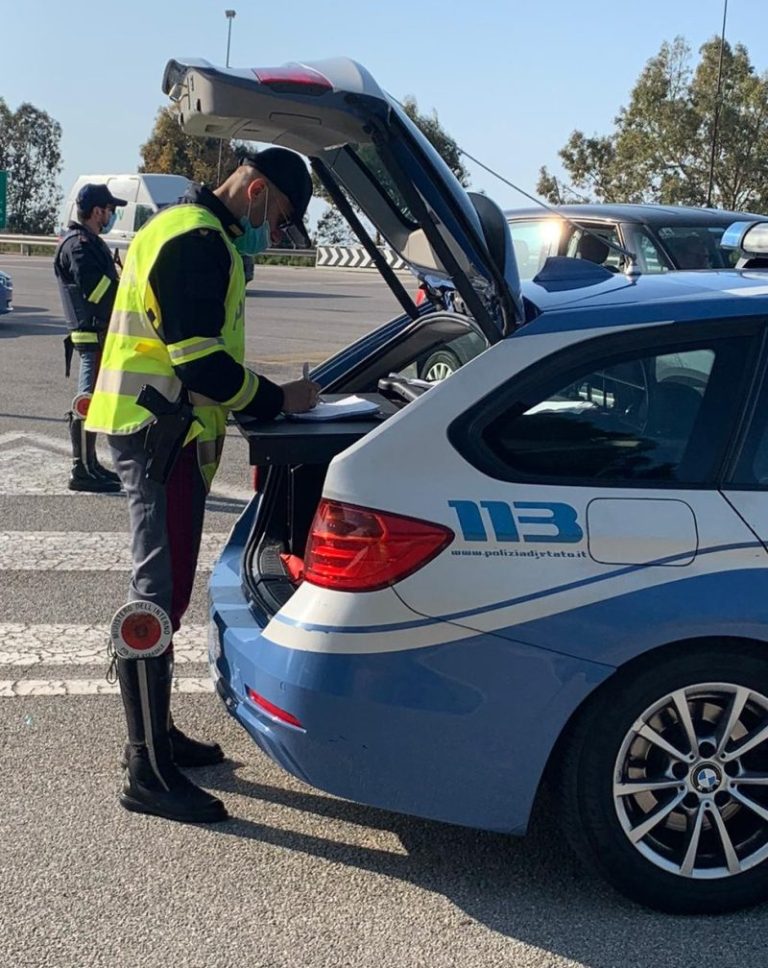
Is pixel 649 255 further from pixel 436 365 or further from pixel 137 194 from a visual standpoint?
pixel 137 194

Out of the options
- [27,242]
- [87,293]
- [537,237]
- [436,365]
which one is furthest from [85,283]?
[27,242]

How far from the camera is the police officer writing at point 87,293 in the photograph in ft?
25.6

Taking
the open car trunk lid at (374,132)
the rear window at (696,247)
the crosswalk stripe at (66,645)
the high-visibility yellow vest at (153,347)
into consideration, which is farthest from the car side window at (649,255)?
the high-visibility yellow vest at (153,347)

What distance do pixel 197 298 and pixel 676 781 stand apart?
1.84 m

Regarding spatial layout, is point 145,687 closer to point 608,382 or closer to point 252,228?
point 252,228

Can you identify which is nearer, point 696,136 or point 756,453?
point 756,453

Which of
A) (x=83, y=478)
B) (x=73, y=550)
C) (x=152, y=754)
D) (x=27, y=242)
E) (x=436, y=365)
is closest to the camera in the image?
(x=152, y=754)

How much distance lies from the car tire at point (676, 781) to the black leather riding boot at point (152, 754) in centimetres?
116

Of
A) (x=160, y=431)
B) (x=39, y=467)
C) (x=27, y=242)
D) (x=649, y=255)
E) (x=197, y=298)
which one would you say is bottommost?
(x=27, y=242)

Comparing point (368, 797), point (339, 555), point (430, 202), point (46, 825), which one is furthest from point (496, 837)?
point (430, 202)

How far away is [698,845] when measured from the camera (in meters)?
3.30

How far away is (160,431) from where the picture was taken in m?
3.68

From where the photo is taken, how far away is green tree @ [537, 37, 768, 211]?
46969mm

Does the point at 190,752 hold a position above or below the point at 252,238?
below
